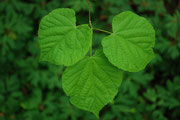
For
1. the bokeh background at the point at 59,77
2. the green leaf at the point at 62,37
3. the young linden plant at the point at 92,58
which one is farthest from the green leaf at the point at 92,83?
the bokeh background at the point at 59,77

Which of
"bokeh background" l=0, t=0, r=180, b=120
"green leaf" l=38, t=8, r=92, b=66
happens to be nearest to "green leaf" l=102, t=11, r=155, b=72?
"green leaf" l=38, t=8, r=92, b=66

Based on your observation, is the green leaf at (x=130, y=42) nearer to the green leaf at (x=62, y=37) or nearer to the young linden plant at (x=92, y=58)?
the young linden plant at (x=92, y=58)

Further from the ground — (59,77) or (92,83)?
(92,83)

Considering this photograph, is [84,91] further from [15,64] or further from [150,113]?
[15,64]

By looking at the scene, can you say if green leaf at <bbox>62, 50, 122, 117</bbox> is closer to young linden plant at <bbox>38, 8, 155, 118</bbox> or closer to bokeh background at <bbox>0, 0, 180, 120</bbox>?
young linden plant at <bbox>38, 8, 155, 118</bbox>

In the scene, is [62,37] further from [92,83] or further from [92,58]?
[92,83]

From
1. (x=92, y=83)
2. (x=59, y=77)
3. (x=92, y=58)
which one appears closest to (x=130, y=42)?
(x=92, y=58)
